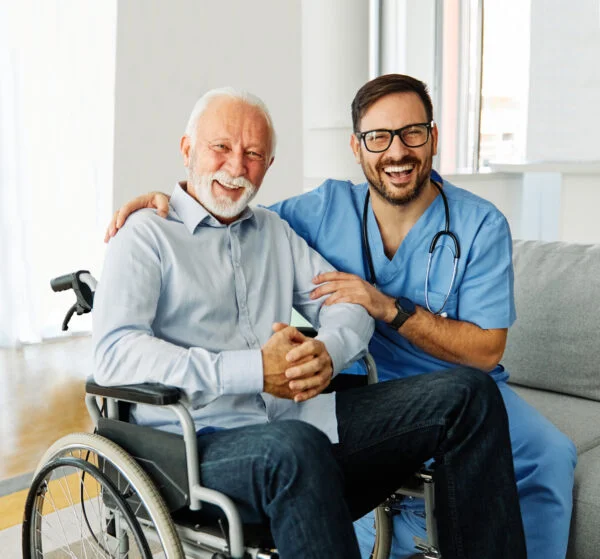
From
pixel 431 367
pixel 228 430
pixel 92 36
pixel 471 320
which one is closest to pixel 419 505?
pixel 431 367

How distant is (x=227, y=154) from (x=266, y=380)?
0.43 meters

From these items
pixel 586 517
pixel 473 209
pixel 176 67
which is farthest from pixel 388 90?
pixel 176 67

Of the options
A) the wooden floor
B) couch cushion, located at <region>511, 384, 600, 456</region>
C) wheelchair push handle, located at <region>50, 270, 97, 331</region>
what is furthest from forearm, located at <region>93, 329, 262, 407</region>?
the wooden floor

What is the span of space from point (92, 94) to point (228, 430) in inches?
119

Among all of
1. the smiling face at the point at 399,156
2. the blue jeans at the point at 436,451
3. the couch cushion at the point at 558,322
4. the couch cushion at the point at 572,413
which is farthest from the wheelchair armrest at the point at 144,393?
the couch cushion at the point at 558,322

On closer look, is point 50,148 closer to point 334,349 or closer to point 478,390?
point 334,349

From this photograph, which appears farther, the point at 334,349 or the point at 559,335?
the point at 559,335

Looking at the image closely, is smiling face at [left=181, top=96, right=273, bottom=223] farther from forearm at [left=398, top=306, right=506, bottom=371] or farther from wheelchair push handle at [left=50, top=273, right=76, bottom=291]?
forearm at [left=398, top=306, right=506, bottom=371]

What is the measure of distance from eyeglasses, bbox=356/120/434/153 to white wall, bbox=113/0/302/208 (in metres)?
2.34

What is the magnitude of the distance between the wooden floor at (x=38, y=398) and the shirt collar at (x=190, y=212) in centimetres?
136

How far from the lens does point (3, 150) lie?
3748 millimetres

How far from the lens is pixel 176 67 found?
3.89 meters

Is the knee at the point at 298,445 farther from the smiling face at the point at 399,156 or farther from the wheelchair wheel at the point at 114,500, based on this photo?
the smiling face at the point at 399,156

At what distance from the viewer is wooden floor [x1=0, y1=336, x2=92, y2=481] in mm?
2660
